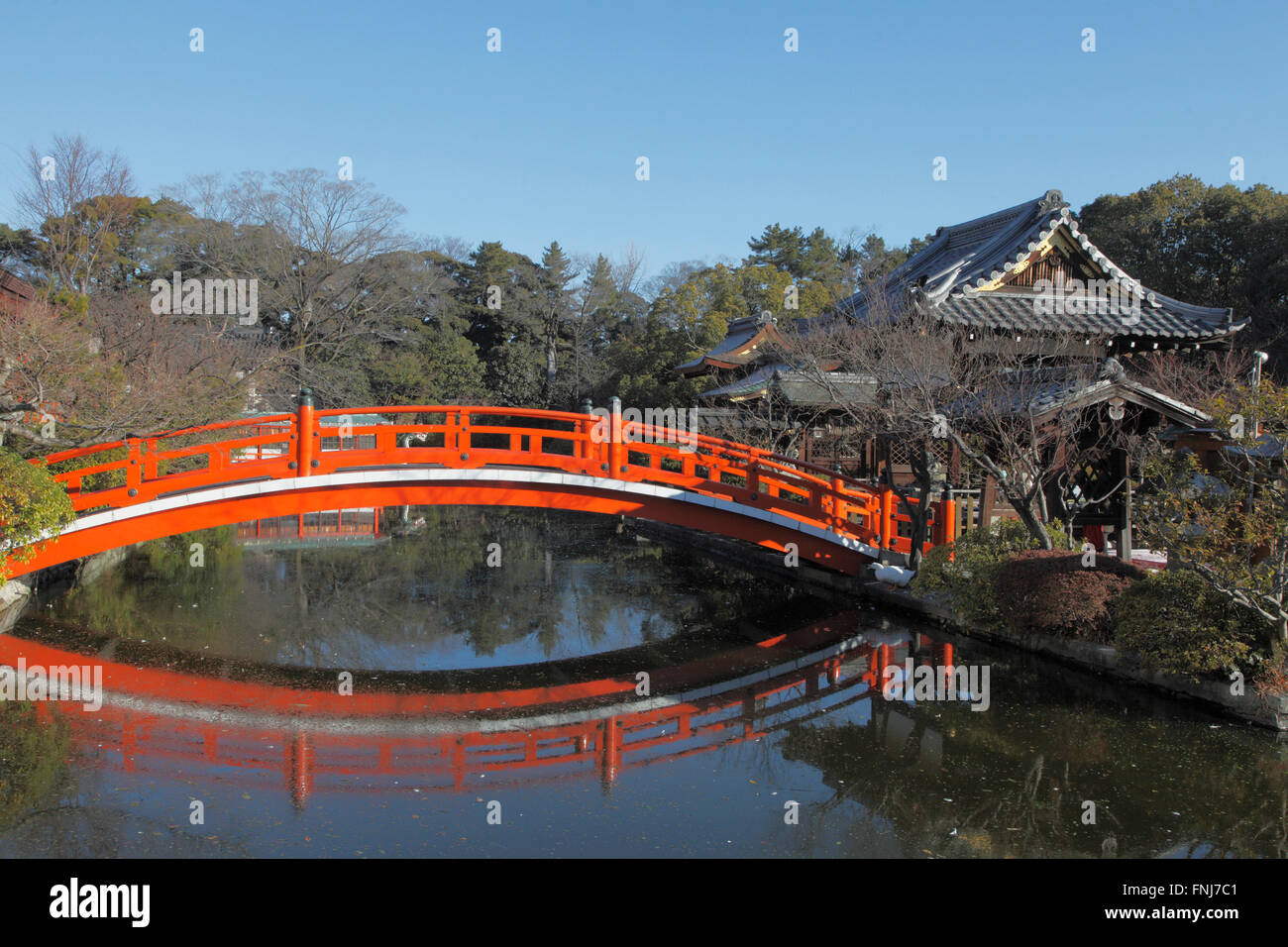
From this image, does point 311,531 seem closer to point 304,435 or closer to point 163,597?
point 163,597

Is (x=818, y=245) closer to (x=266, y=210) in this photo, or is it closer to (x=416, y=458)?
(x=266, y=210)

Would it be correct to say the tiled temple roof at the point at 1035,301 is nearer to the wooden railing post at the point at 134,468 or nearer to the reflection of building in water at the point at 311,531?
the wooden railing post at the point at 134,468

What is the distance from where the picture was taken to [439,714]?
7.88 meters

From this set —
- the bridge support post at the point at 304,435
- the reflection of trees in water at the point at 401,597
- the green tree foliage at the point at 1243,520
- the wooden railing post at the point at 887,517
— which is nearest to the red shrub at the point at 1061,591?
the green tree foliage at the point at 1243,520

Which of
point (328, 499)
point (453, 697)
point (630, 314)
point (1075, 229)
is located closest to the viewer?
point (453, 697)

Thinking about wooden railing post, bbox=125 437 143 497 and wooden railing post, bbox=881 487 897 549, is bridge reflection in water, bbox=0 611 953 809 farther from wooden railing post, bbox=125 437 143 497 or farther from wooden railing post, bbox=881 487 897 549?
wooden railing post, bbox=881 487 897 549

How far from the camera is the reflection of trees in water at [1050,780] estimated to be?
5.47 metres

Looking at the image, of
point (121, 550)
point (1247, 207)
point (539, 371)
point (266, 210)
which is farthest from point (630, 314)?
point (121, 550)

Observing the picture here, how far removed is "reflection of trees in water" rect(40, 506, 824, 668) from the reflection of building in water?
1.85 ft

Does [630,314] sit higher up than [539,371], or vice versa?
[630,314]

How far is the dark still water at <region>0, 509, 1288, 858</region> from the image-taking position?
5434mm
